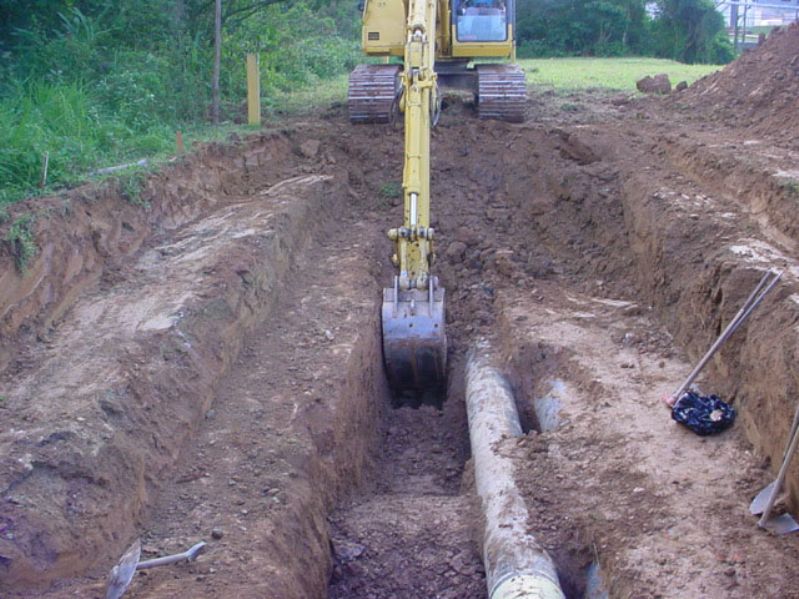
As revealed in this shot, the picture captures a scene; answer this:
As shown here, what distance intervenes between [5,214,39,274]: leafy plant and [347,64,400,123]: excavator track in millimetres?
6999

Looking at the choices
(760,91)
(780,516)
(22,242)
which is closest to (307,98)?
(760,91)

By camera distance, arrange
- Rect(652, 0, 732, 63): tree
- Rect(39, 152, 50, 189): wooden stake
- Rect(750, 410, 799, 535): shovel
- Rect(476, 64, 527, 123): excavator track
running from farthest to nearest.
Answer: Rect(652, 0, 732, 63): tree < Rect(476, 64, 527, 123): excavator track < Rect(39, 152, 50, 189): wooden stake < Rect(750, 410, 799, 535): shovel

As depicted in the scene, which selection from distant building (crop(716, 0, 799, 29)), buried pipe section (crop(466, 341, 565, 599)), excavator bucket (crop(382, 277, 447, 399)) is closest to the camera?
buried pipe section (crop(466, 341, 565, 599))

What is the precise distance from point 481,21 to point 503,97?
1.51m

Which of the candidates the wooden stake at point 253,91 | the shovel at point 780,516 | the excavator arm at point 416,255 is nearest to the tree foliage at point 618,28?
the wooden stake at point 253,91

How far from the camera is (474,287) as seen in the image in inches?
382

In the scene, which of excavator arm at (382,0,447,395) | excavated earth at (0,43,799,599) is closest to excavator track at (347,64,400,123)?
excavated earth at (0,43,799,599)

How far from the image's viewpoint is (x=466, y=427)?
8242 millimetres

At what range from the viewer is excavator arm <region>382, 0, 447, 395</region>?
319 inches

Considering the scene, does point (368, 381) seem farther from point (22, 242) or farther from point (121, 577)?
point (121, 577)

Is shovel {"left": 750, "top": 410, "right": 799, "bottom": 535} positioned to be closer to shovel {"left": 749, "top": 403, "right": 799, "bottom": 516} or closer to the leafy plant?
shovel {"left": 749, "top": 403, "right": 799, "bottom": 516}

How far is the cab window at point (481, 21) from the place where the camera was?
1369 cm

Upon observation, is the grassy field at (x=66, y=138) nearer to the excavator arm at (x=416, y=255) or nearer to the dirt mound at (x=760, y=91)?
the excavator arm at (x=416, y=255)

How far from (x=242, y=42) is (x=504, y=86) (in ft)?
21.0
